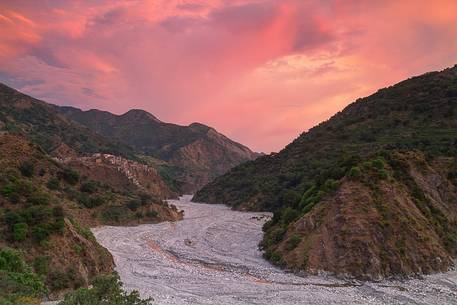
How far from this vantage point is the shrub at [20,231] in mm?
35438

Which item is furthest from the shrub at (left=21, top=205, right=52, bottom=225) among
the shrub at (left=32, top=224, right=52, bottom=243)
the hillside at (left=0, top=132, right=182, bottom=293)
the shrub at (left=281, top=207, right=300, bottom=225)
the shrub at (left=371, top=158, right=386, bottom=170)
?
the shrub at (left=371, top=158, right=386, bottom=170)

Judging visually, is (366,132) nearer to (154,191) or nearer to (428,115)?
(428,115)

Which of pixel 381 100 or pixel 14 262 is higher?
pixel 381 100

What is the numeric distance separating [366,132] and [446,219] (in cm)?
5838

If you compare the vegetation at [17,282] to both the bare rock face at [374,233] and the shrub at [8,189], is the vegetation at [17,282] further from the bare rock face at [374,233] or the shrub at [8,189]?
the bare rock face at [374,233]

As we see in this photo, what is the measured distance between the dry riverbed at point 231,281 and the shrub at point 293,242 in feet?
9.46

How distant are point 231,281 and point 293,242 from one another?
9611 millimetres

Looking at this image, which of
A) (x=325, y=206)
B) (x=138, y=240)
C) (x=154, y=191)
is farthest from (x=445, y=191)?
(x=154, y=191)

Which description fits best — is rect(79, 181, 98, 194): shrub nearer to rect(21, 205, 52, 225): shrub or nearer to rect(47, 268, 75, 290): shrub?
rect(21, 205, 52, 225): shrub

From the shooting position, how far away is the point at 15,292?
24.3 meters

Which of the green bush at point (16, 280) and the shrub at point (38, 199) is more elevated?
the shrub at point (38, 199)

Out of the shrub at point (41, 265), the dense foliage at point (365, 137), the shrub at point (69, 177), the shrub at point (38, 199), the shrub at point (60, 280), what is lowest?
the shrub at point (60, 280)

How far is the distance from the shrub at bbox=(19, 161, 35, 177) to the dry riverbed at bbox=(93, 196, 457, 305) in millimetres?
14779

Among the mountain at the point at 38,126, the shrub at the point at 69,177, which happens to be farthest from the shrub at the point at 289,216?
the mountain at the point at 38,126
